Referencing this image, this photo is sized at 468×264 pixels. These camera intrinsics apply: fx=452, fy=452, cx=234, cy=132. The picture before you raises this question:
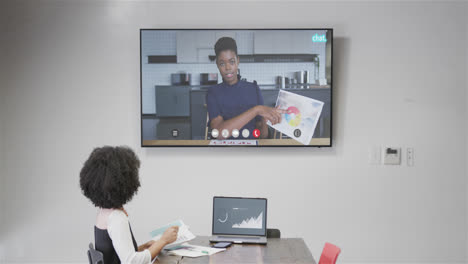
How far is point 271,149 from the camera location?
3959 millimetres

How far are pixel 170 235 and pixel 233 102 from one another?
170cm

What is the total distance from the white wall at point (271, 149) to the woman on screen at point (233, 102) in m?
0.24

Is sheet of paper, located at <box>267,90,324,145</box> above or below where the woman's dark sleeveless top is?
above

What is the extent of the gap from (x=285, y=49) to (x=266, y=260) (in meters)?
2.03

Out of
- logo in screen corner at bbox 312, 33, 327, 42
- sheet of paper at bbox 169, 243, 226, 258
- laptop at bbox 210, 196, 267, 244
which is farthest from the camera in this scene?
logo in screen corner at bbox 312, 33, 327, 42

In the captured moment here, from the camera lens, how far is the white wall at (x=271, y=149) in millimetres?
3932

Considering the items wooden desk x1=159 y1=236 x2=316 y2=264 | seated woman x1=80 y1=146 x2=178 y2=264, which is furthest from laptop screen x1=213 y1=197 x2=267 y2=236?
seated woman x1=80 y1=146 x2=178 y2=264

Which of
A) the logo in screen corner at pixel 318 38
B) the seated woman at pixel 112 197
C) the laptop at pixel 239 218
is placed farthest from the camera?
the logo in screen corner at pixel 318 38

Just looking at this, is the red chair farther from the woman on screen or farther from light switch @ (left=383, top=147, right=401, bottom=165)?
light switch @ (left=383, top=147, right=401, bottom=165)

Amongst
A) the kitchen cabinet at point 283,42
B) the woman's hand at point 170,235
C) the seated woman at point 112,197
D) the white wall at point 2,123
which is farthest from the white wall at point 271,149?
the seated woman at point 112,197

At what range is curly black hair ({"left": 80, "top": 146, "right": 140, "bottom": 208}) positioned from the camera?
85.2 inches

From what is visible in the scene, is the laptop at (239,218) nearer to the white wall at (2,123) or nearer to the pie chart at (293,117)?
the pie chart at (293,117)

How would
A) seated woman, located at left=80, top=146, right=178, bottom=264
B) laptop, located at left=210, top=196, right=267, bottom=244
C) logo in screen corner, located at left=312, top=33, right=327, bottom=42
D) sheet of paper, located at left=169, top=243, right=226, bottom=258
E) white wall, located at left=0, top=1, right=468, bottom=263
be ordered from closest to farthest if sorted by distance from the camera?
seated woman, located at left=80, top=146, right=178, bottom=264 < sheet of paper, located at left=169, top=243, right=226, bottom=258 < laptop, located at left=210, top=196, right=267, bottom=244 < logo in screen corner, located at left=312, top=33, right=327, bottom=42 < white wall, located at left=0, top=1, right=468, bottom=263

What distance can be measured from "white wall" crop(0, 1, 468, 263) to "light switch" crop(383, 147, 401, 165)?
8cm
